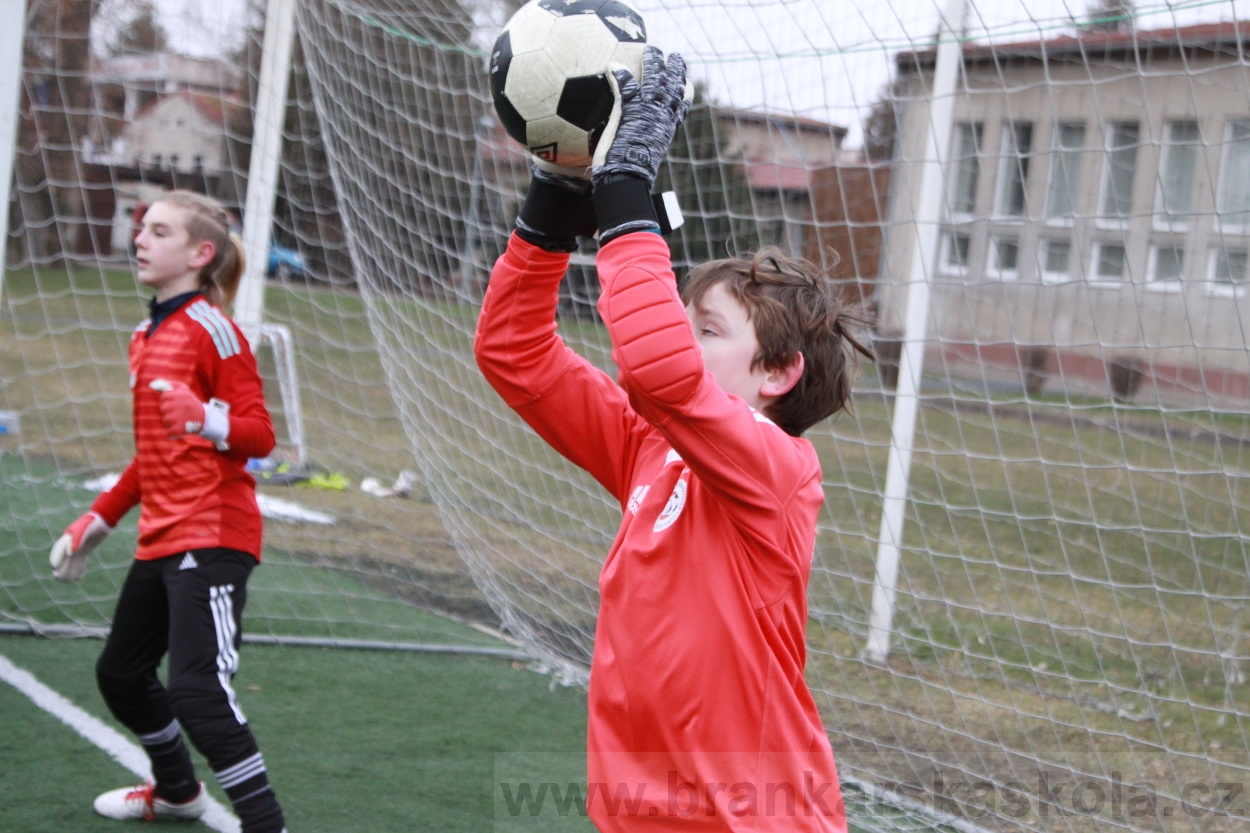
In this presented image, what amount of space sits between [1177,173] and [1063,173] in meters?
0.30

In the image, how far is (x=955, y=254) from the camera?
4.34m

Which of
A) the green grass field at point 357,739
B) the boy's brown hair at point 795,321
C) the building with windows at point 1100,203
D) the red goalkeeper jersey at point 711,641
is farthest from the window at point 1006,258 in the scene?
the red goalkeeper jersey at point 711,641

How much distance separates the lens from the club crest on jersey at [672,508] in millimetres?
1676

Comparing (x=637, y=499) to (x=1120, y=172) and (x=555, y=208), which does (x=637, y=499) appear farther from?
(x=1120, y=172)

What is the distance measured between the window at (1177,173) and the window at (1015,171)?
43cm

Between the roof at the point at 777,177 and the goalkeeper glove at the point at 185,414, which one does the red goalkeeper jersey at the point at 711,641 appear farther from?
the roof at the point at 777,177

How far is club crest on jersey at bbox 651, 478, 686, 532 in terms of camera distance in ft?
5.50

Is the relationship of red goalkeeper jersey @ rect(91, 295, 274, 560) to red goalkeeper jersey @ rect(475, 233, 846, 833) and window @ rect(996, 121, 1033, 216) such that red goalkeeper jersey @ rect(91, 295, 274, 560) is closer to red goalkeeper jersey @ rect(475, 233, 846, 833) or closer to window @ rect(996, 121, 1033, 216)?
red goalkeeper jersey @ rect(475, 233, 846, 833)

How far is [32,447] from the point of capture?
7.21 meters

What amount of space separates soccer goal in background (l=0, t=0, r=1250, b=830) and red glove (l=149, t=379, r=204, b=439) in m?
2.06

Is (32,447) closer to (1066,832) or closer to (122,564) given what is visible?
(122,564)

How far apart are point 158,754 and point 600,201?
2.09 metres

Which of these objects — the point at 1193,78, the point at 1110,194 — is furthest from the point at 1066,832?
the point at 1193,78

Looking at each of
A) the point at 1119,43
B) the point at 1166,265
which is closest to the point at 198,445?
the point at 1119,43
